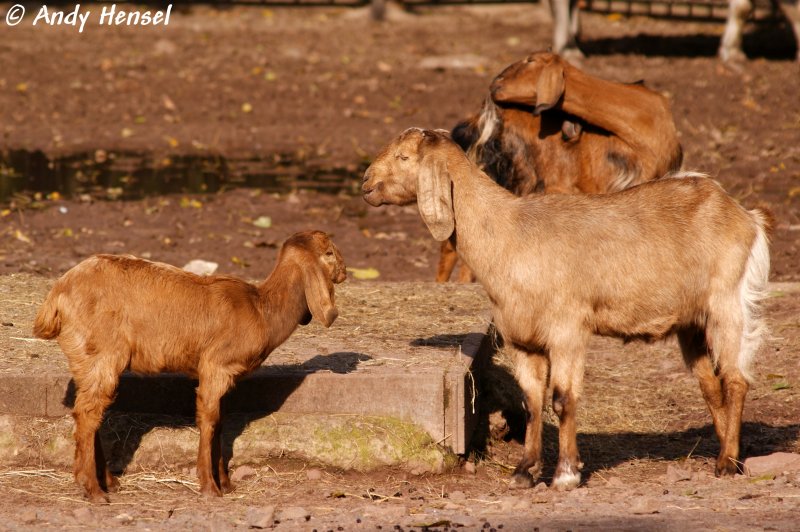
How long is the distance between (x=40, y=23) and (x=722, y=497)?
73.1ft

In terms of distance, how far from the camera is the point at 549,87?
940cm

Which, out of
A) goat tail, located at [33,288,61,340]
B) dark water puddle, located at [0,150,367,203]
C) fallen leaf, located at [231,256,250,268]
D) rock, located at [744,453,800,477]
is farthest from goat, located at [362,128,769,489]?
dark water puddle, located at [0,150,367,203]

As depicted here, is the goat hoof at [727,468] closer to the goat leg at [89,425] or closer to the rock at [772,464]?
the rock at [772,464]

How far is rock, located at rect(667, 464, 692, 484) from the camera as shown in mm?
7203

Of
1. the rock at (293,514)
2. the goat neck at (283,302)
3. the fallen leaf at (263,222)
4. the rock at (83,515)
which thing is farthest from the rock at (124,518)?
the fallen leaf at (263,222)

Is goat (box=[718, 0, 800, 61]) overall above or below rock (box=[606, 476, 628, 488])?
above

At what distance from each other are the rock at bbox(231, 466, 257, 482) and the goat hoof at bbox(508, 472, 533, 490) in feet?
4.81

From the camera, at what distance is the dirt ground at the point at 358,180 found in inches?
260

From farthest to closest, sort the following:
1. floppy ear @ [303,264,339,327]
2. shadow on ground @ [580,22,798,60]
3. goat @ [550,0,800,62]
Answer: shadow on ground @ [580,22,798,60], goat @ [550,0,800,62], floppy ear @ [303,264,339,327]

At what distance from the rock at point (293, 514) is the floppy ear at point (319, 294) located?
3.50 feet

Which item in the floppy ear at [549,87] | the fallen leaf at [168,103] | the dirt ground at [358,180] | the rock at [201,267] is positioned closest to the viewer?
the dirt ground at [358,180]

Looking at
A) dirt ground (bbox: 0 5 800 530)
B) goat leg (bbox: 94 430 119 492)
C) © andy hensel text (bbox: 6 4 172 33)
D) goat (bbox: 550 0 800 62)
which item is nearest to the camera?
dirt ground (bbox: 0 5 800 530)

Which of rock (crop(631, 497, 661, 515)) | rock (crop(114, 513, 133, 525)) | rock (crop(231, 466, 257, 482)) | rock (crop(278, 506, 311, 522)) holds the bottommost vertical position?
rock (crop(231, 466, 257, 482))

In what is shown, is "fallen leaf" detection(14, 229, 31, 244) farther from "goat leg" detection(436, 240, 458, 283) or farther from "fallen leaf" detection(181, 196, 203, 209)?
"goat leg" detection(436, 240, 458, 283)
